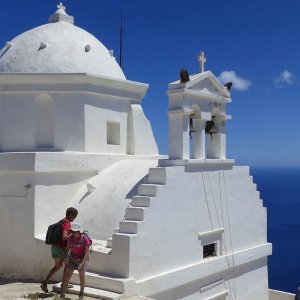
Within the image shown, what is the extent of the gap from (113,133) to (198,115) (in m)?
3.49

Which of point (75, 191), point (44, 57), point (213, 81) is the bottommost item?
point (75, 191)

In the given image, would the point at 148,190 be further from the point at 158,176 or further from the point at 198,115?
the point at 198,115

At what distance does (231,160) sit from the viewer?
12234 millimetres

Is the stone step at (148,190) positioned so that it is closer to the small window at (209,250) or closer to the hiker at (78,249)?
the hiker at (78,249)

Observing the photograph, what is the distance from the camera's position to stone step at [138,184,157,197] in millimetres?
9859

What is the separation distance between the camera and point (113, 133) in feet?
46.0

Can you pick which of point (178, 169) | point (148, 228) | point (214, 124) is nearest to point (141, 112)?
point (214, 124)

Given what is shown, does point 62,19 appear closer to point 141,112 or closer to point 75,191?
point 141,112

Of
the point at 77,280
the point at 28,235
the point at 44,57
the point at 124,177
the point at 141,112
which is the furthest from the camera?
the point at 141,112

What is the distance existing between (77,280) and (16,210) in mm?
2767

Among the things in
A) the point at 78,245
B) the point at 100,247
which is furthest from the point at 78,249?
the point at 100,247

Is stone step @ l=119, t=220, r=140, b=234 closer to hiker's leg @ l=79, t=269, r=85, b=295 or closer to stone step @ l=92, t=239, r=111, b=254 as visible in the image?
stone step @ l=92, t=239, r=111, b=254

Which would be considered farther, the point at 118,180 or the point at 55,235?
the point at 118,180

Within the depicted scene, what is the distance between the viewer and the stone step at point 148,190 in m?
9.86
